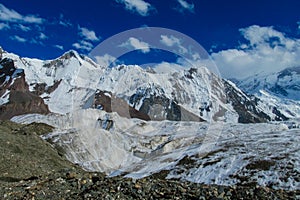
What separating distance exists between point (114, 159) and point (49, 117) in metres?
85.1

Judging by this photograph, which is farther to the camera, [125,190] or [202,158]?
[202,158]

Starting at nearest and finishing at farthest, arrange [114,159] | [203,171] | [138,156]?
[203,171], [114,159], [138,156]

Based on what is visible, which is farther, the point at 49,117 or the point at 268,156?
the point at 49,117

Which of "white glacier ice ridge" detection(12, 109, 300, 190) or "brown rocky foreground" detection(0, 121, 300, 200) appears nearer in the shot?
"brown rocky foreground" detection(0, 121, 300, 200)

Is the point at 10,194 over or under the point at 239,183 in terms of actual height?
over

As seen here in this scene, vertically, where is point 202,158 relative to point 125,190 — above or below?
below

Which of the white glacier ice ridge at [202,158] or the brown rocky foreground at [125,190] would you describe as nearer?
the brown rocky foreground at [125,190]

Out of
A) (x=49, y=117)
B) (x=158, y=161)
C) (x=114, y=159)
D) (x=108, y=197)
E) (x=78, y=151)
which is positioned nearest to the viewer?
(x=108, y=197)

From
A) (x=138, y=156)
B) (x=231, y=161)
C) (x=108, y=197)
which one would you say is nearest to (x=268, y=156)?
(x=231, y=161)

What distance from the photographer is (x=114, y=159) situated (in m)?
108

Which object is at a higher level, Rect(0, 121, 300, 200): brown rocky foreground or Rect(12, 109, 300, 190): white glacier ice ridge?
Rect(0, 121, 300, 200): brown rocky foreground

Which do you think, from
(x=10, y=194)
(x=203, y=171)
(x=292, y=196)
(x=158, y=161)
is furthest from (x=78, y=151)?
(x=292, y=196)

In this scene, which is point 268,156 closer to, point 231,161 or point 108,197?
point 231,161

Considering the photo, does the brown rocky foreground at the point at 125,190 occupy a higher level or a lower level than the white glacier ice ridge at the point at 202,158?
higher
